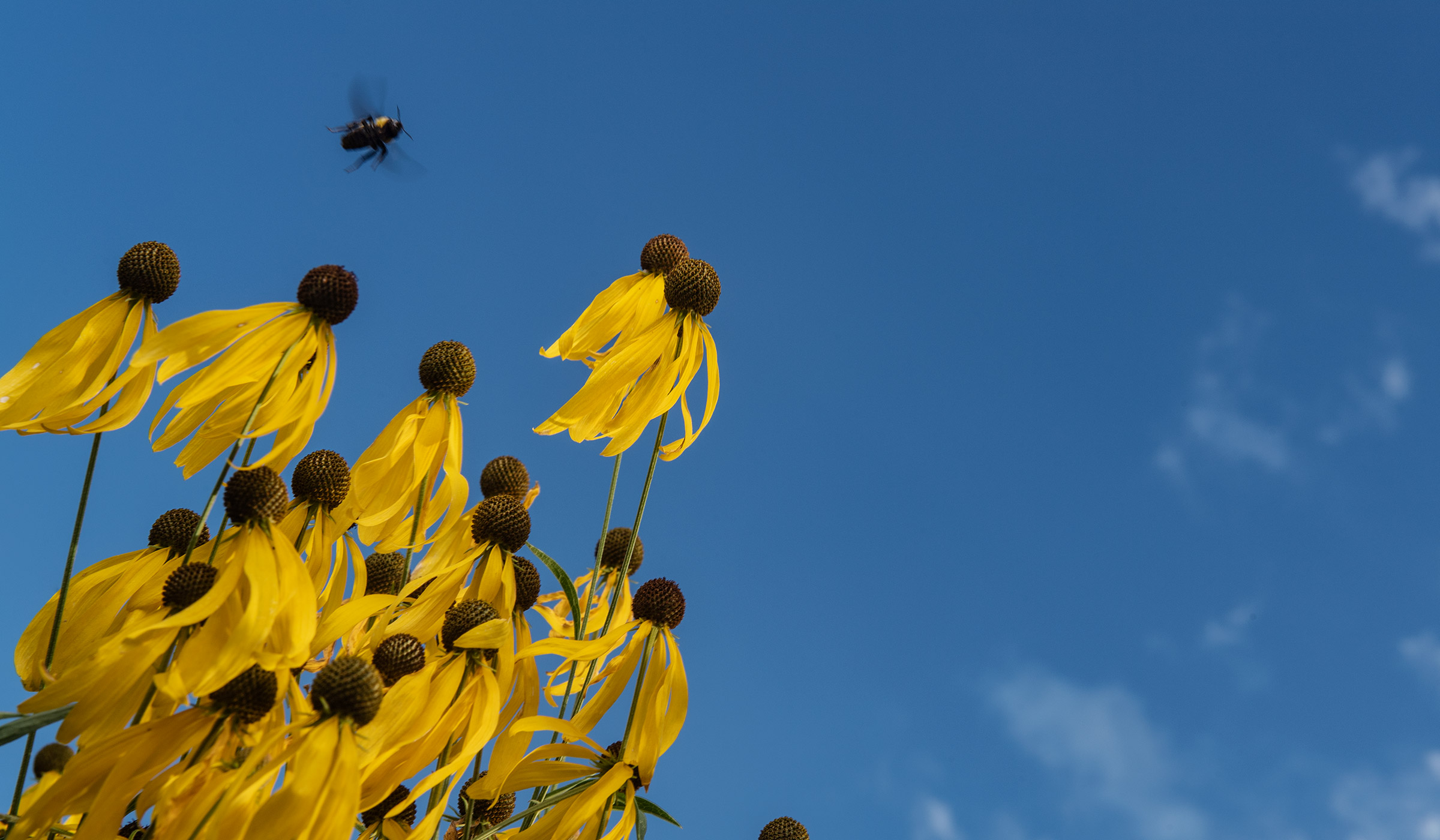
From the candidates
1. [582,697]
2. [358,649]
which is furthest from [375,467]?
[582,697]

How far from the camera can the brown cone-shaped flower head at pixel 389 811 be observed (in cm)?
191

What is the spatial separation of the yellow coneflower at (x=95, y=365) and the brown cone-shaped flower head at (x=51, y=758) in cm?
69

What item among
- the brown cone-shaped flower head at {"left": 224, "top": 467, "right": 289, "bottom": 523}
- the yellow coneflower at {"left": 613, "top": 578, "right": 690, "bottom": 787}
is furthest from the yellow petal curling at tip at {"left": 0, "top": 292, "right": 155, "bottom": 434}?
the yellow coneflower at {"left": 613, "top": 578, "right": 690, "bottom": 787}

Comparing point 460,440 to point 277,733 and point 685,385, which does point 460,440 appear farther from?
point 277,733

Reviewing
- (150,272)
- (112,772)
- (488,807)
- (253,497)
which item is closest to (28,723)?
(112,772)

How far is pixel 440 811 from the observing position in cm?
146

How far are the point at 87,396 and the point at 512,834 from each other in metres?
1.04

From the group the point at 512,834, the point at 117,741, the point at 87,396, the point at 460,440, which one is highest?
the point at 460,440

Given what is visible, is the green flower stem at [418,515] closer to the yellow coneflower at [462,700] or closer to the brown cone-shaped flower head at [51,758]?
the yellow coneflower at [462,700]

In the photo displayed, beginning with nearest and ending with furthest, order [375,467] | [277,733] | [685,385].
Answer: [277,733]
[375,467]
[685,385]

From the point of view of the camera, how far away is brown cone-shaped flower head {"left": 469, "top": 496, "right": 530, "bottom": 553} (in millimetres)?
2152

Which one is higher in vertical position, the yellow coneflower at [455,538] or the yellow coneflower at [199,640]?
the yellow coneflower at [455,538]

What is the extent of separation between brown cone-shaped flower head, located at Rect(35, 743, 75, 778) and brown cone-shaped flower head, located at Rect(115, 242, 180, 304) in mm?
879

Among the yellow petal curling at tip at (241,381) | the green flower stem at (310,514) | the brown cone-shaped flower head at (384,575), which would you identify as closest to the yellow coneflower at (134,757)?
the yellow petal curling at tip at (241,381)
